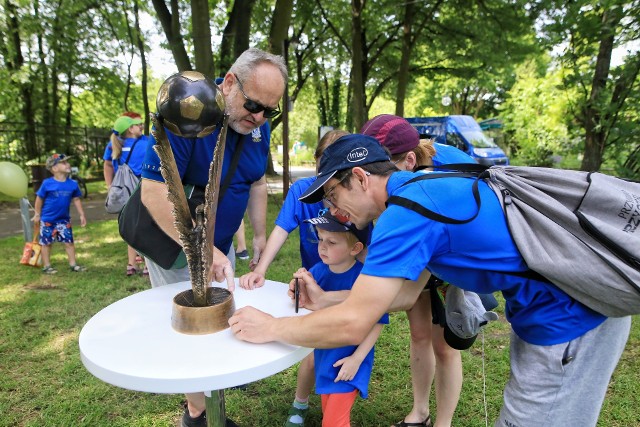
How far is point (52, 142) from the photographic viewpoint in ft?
46.0

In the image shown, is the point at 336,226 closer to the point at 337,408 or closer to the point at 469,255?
the point at 469,255

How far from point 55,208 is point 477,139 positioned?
1370cm

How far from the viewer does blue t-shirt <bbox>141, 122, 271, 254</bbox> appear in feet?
6.23

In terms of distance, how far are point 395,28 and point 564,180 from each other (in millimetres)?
16110

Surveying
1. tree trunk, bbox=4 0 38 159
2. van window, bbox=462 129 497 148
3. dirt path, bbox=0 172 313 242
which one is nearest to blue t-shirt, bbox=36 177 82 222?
dirt path, bbox=0 172 313 242

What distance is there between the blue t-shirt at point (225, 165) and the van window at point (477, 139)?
14103 millimetres

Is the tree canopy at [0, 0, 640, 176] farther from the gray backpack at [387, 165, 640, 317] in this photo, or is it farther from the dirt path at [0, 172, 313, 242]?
the gray backpack at [387, 165, 640, 317]

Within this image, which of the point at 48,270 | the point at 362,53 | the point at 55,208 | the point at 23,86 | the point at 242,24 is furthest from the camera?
the point at 362,53

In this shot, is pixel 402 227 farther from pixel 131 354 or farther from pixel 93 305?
pixel 93 305

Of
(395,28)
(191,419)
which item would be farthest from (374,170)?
(395,28)

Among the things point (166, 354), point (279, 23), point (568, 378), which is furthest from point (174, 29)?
point (568, 378)

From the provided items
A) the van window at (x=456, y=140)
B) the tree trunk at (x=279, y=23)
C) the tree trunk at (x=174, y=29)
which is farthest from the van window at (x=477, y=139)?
the tree trunk at (x=174, y=29)

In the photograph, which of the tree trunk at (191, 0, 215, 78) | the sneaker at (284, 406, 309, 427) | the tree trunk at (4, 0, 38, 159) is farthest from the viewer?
the tree trunk at (4, 0, 38, 159)

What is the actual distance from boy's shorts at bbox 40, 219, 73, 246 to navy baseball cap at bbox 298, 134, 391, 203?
15.9 feet
